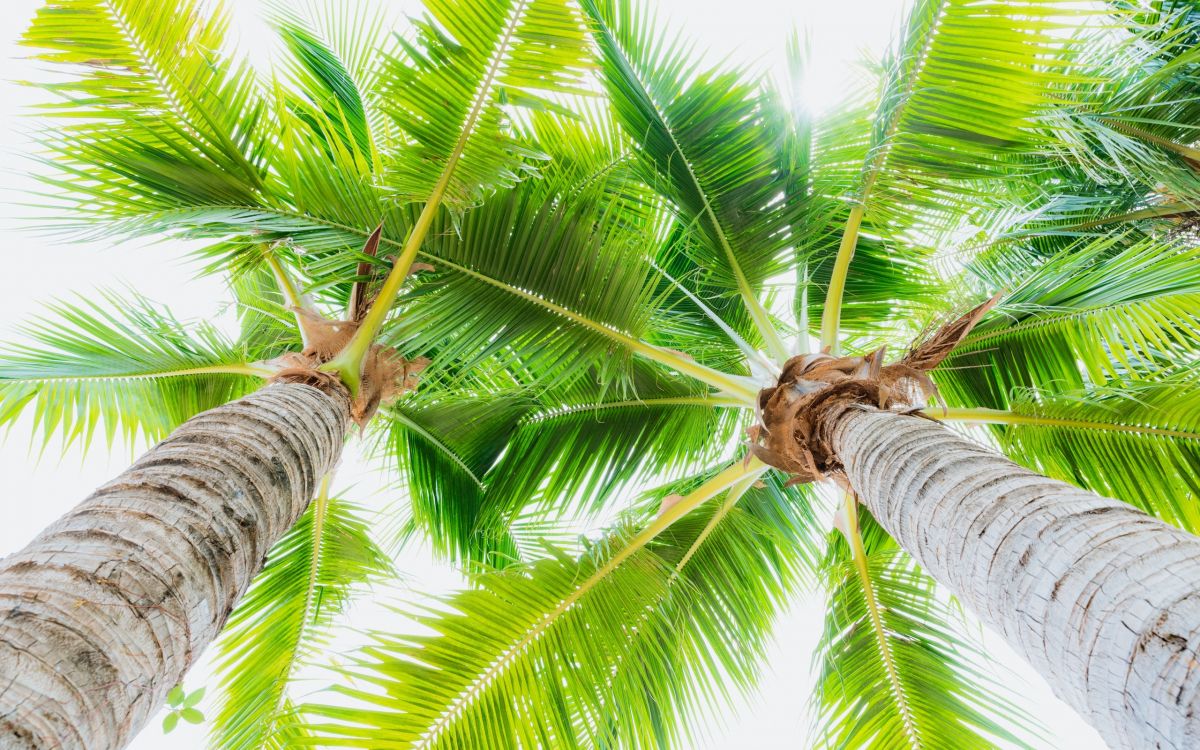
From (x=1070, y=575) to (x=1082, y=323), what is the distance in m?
2.35

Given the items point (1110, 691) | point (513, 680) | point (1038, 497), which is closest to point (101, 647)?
point (513, 680)

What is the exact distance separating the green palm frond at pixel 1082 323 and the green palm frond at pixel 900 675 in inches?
46.2

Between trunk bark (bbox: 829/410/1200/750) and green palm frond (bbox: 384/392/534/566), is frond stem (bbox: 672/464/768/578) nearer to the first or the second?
green palm frond (bbox: 384/392/534/566)

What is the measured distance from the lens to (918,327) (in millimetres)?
4230

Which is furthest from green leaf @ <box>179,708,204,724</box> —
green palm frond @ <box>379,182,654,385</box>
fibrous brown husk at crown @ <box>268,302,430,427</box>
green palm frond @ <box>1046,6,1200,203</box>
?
green palm frond @ <box>1046,6,1200,203</box>

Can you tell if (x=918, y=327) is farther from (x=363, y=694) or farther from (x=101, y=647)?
(x=101, y=647)

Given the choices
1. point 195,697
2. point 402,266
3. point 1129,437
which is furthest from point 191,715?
point 1129,437

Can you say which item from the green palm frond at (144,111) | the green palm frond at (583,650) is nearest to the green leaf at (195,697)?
the green palm frond at (583,650)

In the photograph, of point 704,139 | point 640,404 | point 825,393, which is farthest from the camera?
point 640,404

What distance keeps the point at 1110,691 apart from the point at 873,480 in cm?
97

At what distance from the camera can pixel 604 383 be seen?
313cm

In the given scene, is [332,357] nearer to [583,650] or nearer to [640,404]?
[583,650]

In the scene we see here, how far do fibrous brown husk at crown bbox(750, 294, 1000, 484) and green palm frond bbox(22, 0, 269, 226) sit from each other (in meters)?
2.36

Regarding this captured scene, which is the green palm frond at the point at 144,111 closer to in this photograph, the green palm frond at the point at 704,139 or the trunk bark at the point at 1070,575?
the green palm frond at the point at 704,139
